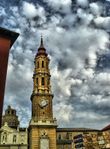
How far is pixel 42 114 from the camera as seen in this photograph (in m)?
67.2

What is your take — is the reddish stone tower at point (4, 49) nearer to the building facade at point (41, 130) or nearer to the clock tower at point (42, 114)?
the building facade at point (41, 130)

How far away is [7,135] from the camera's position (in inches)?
2911

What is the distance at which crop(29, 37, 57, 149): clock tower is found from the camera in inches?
2584

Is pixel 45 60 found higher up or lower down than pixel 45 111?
higher up

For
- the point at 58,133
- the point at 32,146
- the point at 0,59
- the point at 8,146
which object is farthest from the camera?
the point at 58,133

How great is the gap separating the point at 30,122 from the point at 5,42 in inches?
2135

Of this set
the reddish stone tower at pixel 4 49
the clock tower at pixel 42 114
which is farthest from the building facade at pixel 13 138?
the reddish stone tower at pixel 4 49

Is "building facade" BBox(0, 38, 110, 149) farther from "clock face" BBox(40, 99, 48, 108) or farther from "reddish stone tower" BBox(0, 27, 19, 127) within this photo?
"reddish stone tower" BBox(0, 27, 19, 127)

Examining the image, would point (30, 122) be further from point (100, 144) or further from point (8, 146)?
point (100, 144)

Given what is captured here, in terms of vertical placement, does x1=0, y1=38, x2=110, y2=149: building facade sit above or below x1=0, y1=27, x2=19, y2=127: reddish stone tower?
above

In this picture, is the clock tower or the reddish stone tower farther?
the clock tower

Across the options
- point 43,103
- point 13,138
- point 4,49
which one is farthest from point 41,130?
point 4,49

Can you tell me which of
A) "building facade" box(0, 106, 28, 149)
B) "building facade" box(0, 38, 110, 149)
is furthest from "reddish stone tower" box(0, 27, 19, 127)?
"building facade" box(0, 106, 28, 149)

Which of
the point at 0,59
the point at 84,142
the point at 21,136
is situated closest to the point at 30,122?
the point at 21,136
